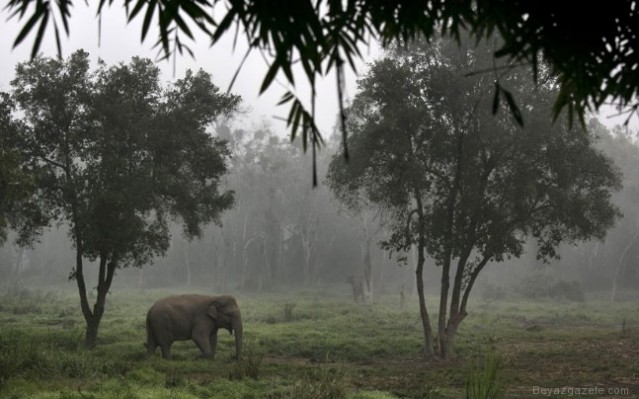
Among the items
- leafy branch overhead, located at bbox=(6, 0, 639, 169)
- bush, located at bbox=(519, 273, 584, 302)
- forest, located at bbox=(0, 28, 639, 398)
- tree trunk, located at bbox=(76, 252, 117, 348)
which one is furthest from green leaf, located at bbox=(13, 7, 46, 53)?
bush, located at bbox=(519, 273, 584, 302)

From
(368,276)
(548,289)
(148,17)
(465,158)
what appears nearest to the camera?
(148,17)

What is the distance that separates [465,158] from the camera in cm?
1683

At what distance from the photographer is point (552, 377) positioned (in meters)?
12.8

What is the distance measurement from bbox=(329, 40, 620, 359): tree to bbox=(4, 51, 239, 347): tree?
178 inches

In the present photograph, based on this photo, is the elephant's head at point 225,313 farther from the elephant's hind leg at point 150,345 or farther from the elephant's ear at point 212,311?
the elephant's hind leg at point 150,345

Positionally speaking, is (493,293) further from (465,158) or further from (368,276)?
(465,158)

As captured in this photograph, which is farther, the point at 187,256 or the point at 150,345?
the point at 187,256

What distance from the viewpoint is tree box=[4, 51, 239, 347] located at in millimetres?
14758

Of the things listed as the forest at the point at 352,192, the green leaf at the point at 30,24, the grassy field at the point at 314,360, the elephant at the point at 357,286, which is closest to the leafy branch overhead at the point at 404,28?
the green leaf at the point at 30,24

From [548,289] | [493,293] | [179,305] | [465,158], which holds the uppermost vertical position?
[465,158]

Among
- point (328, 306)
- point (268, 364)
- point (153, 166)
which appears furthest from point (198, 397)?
point (328, 306)

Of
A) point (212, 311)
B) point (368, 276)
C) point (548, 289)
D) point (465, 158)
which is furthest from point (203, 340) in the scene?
point (548, 289)

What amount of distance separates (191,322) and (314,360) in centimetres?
342

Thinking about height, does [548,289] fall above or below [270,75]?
below
